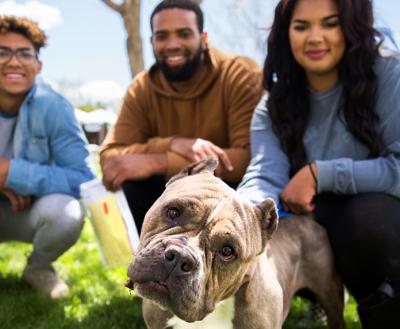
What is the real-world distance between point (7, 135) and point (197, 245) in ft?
8.02

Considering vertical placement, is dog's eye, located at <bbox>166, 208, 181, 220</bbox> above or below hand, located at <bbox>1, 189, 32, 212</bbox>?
above

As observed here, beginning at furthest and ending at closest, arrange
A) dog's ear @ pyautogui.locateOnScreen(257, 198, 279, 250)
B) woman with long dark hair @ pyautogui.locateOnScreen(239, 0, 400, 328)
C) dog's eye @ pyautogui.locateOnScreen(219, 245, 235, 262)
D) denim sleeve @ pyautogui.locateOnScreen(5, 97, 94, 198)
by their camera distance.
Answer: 1. denim sleeve @ pyautogui.locateOnScreen(5, 97, 94, 198)
2. woman with long dark hair @ pyautogui.locateOnScreen(239, 0, 400, 328)
3. dog's ear @ pyautogui.locateOnScreen(257, 198, 279, 250)
4. dog's eye @ pyautogui.locateOnScreen(219, 245, 235, 262)

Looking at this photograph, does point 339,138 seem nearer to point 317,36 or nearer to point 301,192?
point 301,192

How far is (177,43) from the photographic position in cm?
415

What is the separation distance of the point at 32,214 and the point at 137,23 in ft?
32.4

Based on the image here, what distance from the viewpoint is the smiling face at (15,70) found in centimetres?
392

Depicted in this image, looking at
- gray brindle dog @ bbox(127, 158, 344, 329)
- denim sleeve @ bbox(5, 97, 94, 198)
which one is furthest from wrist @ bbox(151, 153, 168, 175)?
gray brindle dog @ bbox(127, 158, 344, 329)

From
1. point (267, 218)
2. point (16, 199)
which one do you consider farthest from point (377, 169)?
point (16, 199)

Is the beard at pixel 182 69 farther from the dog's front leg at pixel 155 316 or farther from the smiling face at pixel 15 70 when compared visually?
the dog's front leg at pixel 155 316

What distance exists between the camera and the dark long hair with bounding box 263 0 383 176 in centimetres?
310

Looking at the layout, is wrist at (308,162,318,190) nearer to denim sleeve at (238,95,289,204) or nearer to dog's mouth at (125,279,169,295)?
denim sleeve at (238,95,289,204)

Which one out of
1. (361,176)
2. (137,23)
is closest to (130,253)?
(361,176)

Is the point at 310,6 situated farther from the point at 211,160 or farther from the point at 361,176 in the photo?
the point at 211,160

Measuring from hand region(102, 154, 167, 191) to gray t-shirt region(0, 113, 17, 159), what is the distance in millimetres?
808
